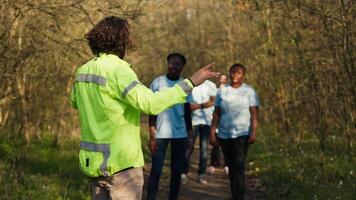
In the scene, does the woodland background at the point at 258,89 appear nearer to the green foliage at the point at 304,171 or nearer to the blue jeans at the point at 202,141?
the green foliage at the point at 304,171

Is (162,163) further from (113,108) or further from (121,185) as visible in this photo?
(113,108)

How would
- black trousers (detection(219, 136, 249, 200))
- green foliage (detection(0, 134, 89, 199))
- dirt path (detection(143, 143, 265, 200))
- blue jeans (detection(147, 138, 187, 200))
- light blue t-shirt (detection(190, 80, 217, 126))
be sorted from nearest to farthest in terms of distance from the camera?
blue jeans (detection(147, 138, 187, 200)) < black trousers (detection(219, 136, 249, 200)) < green foliage (detection(0, 134, 89, 199)) < dirt path (detection(143, 143, 265, 200)) < light blue t-shirt (detection(190, 80, 217, 126))

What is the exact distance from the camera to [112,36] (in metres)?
4.07

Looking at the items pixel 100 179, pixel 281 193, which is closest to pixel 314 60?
pixel 281 193

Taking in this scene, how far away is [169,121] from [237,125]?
854 millimetres

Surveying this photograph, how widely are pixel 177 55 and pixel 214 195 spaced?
2688 mm

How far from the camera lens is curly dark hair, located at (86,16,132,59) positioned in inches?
160

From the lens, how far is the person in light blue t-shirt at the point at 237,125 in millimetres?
7961

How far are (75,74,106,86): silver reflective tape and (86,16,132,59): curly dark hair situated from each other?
0.20 m

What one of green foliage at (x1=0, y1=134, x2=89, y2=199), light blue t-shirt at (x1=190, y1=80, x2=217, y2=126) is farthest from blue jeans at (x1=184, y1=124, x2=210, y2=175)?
green foliage at (x1=0, y1=134, x2=89, y2=199)

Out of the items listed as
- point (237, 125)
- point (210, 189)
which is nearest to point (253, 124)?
point (237, 125)

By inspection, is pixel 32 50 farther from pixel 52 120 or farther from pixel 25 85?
pixel 52 120

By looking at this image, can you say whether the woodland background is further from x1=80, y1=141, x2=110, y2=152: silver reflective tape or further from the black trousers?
x1=80, y1=141, x2=110, y2=152: silver reflective tape

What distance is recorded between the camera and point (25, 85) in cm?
1394
